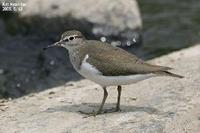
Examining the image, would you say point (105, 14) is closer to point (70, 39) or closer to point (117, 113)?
point (70, 39)

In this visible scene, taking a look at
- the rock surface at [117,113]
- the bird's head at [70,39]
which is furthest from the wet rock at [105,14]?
the bird's head at [70,39]

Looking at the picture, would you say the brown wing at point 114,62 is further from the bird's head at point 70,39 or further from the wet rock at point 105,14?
the wet rock at point 105,14

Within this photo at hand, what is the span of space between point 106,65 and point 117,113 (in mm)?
799

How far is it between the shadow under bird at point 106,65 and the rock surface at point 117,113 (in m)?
0.49

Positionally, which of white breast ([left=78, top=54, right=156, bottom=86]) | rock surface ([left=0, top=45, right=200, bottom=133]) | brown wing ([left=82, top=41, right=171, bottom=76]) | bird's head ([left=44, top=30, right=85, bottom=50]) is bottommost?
rock surface ([left=0, top=45, right=200, bottom=133])

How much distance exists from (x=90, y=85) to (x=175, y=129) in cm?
321

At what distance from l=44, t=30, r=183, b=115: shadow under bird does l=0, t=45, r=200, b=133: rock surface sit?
1.62 feet

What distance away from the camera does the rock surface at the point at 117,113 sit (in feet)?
26.4

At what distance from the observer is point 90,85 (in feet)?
35.7

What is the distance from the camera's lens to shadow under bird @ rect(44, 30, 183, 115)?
27.3 ft

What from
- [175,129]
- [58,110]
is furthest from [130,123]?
[58,110]

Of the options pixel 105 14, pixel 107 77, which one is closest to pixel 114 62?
pixel 107 77

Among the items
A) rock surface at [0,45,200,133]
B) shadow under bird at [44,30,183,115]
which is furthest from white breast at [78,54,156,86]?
rock surface at [0,45,200,133]

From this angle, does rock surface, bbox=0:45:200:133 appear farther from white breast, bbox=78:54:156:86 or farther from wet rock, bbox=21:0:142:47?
wet rock, bbox=21:0:142:47
